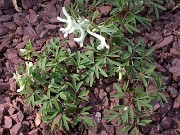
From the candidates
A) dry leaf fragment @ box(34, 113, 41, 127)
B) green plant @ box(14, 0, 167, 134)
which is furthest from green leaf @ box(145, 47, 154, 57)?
dry leaf fragment @ box(34, 113, 41, 127)

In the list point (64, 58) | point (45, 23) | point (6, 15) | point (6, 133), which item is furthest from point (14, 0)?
point (6, 133)

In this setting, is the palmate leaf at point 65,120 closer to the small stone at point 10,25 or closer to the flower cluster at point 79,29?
the flower cluster at point 79,29

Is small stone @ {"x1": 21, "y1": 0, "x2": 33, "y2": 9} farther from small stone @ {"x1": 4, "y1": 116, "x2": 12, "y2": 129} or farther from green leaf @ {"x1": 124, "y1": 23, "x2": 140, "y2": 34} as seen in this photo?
small stone @ {"x1": 4, "y1": 116, "x2": 12, "y2": 129}

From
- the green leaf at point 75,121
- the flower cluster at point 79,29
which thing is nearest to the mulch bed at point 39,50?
the green leaf at point 75,121

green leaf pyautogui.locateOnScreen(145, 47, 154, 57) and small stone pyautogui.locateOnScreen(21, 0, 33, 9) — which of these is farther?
small stone pyautogui.locateOnScreen(21, 0, 33, 9)

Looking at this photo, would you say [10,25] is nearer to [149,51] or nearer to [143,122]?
[149,51]

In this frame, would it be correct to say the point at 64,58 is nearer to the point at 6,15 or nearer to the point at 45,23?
the point at 45,23

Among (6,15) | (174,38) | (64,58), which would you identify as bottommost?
(174,38)

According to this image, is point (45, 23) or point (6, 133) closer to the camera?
point (6, 133)
